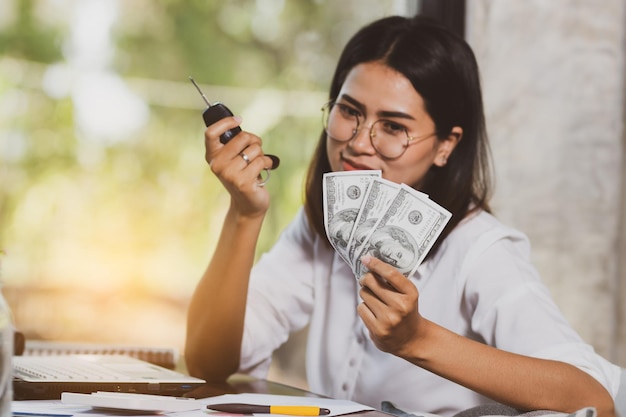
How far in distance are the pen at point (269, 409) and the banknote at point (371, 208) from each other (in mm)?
289

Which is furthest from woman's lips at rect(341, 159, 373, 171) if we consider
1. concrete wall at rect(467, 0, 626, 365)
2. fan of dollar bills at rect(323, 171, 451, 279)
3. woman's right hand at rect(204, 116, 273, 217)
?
concrete wall at rect(467, 0, 626, 365)

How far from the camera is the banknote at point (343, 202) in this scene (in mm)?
1579

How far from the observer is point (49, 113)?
3811mm

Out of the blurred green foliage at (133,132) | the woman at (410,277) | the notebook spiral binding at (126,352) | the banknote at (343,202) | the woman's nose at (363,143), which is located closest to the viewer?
the banknote at (343,202)

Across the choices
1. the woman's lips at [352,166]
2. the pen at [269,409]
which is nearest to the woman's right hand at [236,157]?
the woman's lips at [352,166]

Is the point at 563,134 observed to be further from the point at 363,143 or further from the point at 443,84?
the point at 363,143

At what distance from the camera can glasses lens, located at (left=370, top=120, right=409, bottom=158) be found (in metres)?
1.94

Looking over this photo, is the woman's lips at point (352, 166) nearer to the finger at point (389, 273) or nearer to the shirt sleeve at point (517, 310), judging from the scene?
the shirt sleeve at point (517, 310)

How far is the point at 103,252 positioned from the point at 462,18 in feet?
6.13

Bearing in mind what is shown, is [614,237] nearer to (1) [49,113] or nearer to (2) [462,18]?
(2) [462,18]

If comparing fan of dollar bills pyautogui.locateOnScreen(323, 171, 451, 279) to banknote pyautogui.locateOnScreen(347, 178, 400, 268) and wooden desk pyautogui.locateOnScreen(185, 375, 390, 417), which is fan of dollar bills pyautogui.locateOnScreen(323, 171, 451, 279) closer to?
banknote pyautogui.locateOnScreen(347, 178, 400, 268)

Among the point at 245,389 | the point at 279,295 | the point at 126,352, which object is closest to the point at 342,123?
the point at 279,295

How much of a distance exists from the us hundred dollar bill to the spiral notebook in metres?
0.38

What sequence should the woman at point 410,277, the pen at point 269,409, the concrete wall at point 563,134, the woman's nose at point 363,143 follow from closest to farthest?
the pen at point 269,409 → the woman at point 410,277 → the woman's nose at point 363,143 → the concrete wall at point 563,134
